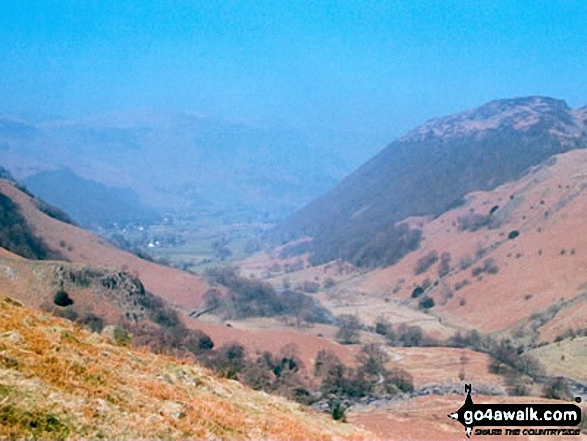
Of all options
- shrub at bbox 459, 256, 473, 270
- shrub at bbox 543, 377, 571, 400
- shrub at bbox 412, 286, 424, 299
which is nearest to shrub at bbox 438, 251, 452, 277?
shrub at bbox 459, 256, 473, 270

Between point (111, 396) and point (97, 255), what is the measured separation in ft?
254

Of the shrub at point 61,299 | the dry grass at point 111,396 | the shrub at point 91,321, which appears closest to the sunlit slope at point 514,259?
the shrub at point 91,321

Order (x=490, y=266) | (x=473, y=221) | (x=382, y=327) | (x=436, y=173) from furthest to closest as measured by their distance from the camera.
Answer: (x=436, y=173)
(x=473, y=221)
(x=490, y=266)
(x=382, y=327)

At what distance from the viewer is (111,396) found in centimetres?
1030

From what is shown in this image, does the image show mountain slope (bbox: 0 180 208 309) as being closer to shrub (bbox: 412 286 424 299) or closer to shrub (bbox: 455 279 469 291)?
shrub (bbox: 412 286 424 299)

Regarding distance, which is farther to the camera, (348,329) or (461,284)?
(461,284)

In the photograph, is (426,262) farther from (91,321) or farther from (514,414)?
(514,414)

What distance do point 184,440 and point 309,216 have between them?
622ft

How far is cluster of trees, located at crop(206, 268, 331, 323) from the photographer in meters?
79.5

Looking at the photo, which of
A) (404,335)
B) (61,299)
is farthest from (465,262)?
(61,299)

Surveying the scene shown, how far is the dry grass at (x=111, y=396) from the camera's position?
334 inches

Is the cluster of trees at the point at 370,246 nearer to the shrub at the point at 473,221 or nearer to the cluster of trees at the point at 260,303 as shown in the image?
the shrub at the point at 473,221

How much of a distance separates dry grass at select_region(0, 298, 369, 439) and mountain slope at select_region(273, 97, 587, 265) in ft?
350

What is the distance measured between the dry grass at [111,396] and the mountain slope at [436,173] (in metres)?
107
